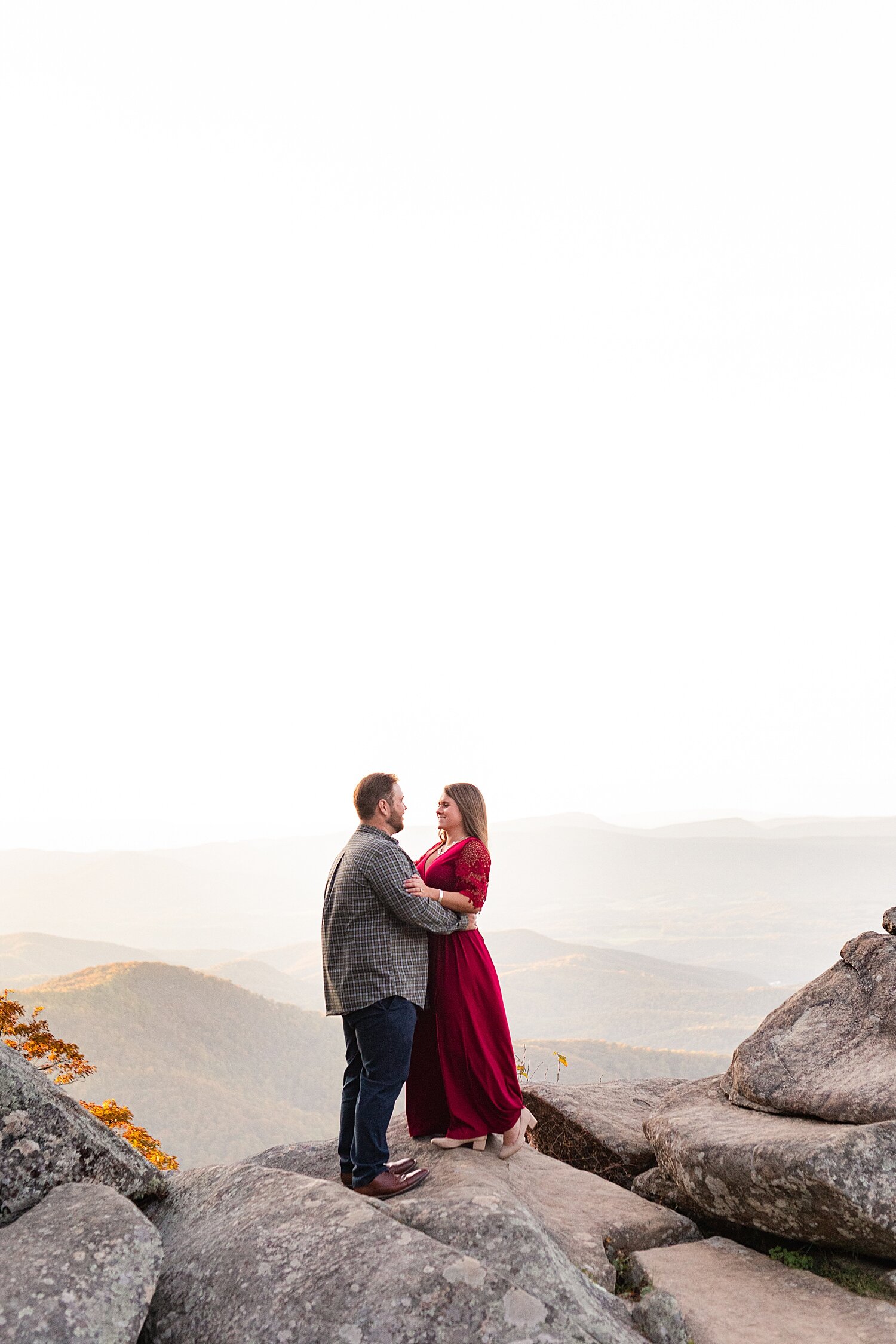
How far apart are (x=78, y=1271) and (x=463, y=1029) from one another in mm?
3380

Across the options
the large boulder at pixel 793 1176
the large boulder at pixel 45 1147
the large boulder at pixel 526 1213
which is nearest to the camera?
the large boulder at pixel 526 1213

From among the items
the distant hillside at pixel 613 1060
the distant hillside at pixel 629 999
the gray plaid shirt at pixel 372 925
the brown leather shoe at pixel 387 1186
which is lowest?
the distant hillside at pixel 629 999

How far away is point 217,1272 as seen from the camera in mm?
5043

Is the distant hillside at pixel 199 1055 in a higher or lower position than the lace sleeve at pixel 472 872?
lower

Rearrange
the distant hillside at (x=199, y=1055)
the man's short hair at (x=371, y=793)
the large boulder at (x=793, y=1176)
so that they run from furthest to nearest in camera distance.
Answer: the distant hillside at (x=199, y=1055)
the man's short hair at (x=371, y=793)
the large boulder at (x=793, y=1176)

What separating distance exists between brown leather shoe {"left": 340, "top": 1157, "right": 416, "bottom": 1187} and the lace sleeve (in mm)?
1948

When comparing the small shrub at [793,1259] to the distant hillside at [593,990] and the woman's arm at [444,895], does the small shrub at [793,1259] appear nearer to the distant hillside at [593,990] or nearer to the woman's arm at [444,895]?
the woman's arm at [444,895]

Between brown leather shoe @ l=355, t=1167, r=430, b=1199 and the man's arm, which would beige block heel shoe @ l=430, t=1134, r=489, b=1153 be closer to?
brown leather shoe @ l=355, t=1167, r=430, b=1199

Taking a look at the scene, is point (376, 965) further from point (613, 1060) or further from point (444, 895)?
point (613, 1060)

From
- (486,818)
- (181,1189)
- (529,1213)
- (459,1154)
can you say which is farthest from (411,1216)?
(486,818)

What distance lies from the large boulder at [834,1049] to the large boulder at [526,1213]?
1.43 m

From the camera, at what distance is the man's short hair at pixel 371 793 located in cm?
676

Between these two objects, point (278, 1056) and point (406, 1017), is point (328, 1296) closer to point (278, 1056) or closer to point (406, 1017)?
point (406, 1017)

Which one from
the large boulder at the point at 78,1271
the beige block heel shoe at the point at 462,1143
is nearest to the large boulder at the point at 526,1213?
the beige block heel shoe at the point at 462,1143
